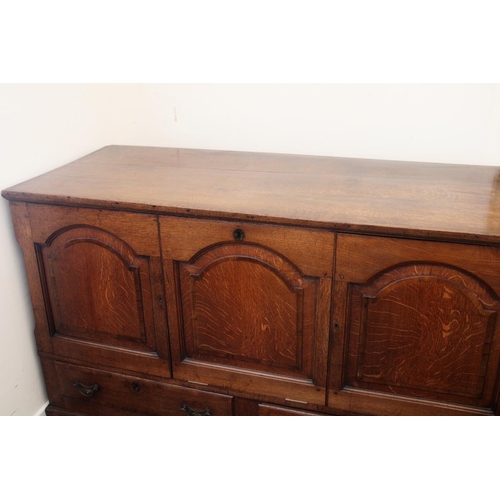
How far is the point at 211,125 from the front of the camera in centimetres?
223

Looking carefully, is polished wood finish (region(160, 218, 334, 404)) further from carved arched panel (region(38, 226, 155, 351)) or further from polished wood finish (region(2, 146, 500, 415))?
carved arched panel (region(38, 226, 155, 351))

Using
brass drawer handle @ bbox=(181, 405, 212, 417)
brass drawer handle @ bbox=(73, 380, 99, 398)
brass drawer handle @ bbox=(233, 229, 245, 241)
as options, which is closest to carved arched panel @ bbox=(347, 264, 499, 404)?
brass drawer handle @ bbox=(233, 229, 245, 241)

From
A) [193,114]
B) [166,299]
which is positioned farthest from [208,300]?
[193,114]

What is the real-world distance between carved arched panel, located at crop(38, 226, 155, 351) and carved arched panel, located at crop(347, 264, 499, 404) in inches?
27.0

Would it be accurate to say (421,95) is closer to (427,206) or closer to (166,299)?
(427,206)

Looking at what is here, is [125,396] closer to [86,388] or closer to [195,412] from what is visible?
[86,388]

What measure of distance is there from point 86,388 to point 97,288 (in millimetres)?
419

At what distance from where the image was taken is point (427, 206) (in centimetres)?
159

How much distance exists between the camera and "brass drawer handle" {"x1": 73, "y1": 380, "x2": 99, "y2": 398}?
203cm

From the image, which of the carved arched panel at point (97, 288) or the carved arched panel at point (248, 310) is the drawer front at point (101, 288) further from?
the carved arched panel at point (248, 310)

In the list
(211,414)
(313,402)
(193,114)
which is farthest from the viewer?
(193,114)

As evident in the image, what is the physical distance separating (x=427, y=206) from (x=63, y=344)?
1.31 m

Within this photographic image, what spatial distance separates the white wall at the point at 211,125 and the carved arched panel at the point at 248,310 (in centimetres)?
64

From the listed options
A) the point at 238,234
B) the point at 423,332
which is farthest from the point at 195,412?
the point at 423,332
